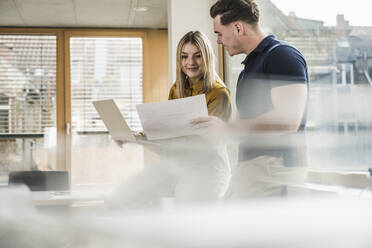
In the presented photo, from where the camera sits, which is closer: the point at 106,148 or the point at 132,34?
the point at 106,148

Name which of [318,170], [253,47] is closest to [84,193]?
[318,170]

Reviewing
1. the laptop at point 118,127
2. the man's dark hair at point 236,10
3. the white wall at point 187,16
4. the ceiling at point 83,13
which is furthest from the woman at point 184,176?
the ceiling at point 83,13

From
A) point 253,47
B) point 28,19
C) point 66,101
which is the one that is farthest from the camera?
point 66,101

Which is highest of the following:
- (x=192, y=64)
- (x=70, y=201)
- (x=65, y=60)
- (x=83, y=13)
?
(x=83, y=13)

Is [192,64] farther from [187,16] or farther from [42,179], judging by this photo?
[187,16]

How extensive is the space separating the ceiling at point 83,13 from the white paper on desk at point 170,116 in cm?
318

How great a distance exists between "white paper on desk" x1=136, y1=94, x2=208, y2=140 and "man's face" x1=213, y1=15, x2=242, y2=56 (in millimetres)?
103

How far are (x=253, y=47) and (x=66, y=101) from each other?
3827 mm

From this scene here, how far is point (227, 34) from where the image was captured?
16.7 inches

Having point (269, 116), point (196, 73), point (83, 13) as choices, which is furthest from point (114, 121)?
point (83, 13)

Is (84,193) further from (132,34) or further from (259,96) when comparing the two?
(132,34)

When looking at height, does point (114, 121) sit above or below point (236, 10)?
below

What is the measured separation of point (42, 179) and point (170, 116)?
0.11 metres

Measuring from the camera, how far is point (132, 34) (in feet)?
13.8
